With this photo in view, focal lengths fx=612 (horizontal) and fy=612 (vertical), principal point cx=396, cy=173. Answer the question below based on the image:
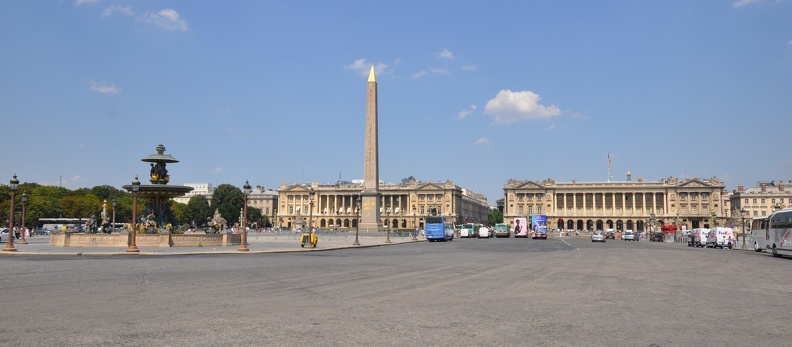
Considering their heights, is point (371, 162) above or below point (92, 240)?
above

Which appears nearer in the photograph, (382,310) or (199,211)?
(382,310)

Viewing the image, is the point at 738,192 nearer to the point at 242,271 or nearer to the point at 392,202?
the point at 392,202

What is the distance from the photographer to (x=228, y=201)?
450ft

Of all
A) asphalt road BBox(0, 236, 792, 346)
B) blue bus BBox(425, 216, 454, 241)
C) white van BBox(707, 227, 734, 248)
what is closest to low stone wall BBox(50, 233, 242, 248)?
asphalt road BBox(0, 236, 792, 346)

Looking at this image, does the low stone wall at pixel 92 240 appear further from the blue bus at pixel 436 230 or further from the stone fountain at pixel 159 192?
the blue bus at pixel 436 230

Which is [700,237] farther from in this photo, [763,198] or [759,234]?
[763,198]

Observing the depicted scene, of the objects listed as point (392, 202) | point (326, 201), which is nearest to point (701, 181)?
point (392, 202)

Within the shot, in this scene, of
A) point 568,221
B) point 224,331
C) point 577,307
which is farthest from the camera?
point 568,221

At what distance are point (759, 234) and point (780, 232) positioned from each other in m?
7.25

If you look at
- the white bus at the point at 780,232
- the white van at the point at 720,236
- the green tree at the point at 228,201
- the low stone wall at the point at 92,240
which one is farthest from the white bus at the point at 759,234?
the green tree at the point at 228,201

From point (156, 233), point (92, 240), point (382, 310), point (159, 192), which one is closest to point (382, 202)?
point (159, 192)

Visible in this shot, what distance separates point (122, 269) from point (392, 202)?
174m

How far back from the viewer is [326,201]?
196125 mm

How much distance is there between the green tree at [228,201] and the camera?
135 meters
